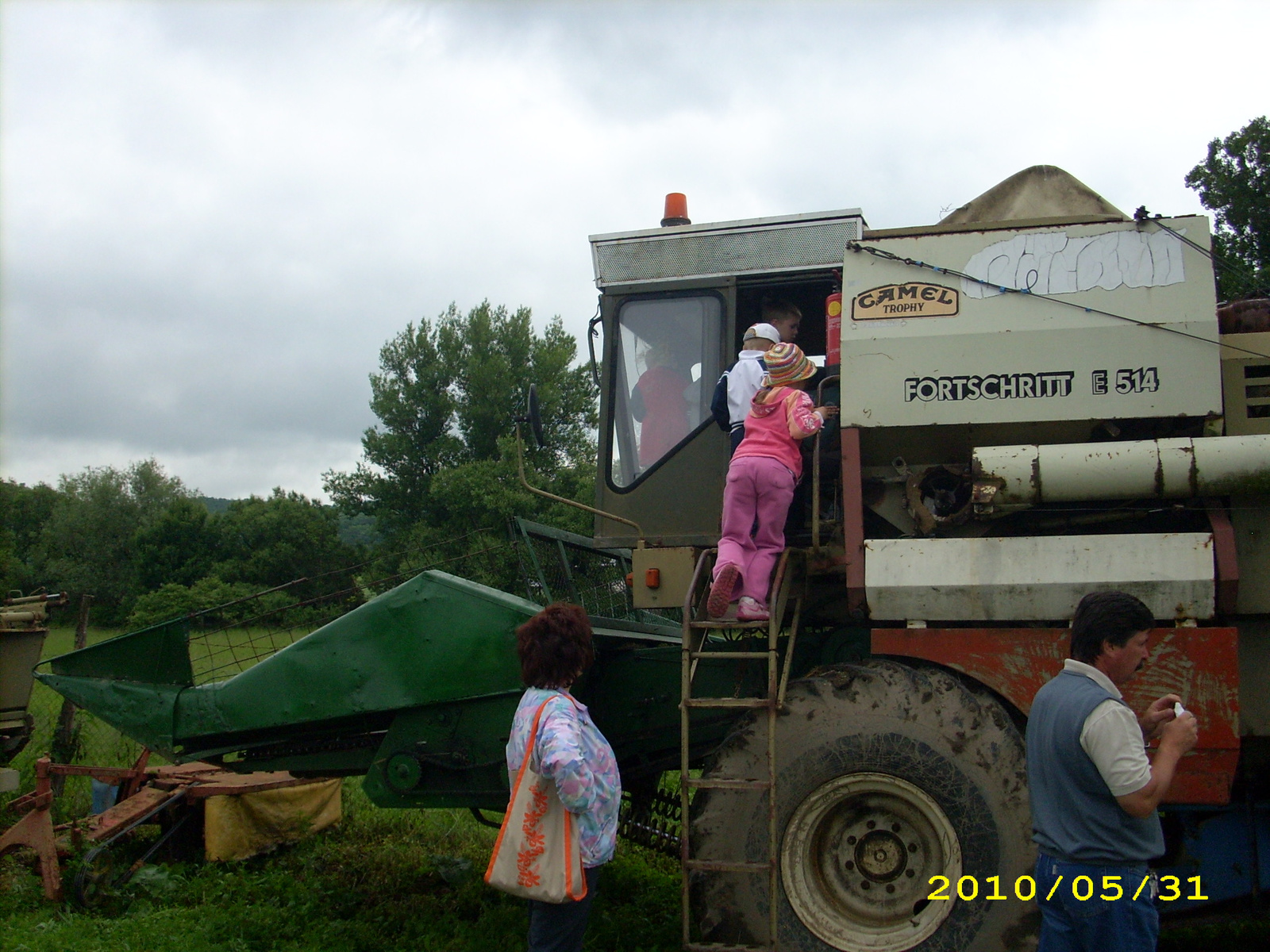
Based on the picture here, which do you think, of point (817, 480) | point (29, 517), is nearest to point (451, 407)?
point (29, 517)

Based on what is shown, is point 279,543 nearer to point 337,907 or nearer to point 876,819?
point 337,907

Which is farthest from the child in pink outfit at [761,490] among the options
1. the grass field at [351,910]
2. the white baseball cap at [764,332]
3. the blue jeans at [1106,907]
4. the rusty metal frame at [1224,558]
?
the grass field at [351,910]

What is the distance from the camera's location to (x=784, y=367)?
4.81m

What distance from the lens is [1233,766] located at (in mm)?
4055

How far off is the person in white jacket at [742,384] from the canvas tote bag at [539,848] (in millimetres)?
2089

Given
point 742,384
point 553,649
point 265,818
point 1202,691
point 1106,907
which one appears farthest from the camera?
point 265,818

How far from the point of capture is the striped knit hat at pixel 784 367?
15.8 ft

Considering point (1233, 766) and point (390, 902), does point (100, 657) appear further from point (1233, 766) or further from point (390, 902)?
point (1233, 766)

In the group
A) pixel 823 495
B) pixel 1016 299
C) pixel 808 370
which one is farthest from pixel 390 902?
pixel 1016 299

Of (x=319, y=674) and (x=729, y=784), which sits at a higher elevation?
(x=319, y=674)

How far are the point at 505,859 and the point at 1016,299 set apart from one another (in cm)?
322

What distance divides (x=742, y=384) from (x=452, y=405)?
3880 cm

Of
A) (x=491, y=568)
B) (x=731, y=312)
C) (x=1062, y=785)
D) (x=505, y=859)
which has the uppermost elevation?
(x=731, y=312)
